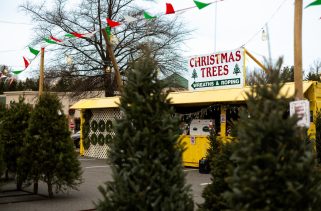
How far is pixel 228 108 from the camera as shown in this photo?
16.1m

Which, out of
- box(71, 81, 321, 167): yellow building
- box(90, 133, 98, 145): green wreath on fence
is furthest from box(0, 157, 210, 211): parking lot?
box(90, 133, 98, 145): green wreath on fence

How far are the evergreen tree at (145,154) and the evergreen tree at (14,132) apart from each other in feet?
21.1

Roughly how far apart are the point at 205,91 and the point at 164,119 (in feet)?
39.9

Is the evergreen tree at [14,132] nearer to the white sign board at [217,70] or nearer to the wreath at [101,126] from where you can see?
the white sign board at [217,70]

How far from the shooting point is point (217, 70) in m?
16.5

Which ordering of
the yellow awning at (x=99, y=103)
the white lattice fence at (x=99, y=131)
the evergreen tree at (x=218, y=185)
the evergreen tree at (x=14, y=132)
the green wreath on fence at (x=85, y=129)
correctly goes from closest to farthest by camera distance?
the evergreen tree at (x=218, y=185) → the evergreen tree at (x=14, y=132) → the yellow awning at (x=99, y=103) → the white lattice fence at (x=99, y=131) → the green wreath on fence at (x=85, y=129)

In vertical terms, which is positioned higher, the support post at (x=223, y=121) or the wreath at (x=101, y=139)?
the support post at (x=223, y=121)

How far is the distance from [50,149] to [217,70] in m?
8.51

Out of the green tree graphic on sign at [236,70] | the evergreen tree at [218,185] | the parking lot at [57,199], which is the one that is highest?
the green tree graphic on sign at [236,70]

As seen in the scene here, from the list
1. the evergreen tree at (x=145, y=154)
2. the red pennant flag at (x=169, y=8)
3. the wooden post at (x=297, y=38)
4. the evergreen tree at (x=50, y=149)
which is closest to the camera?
the evergreen tree at (x=145, y=154)

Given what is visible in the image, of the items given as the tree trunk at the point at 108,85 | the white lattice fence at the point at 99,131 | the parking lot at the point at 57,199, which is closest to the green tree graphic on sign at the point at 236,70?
the parking lot at the point at 57,199

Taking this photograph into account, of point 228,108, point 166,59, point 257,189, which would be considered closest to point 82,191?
point 228,108

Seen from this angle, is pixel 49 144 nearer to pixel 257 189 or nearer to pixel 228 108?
pixel 257 189

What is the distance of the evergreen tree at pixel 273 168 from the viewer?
12.2ft
